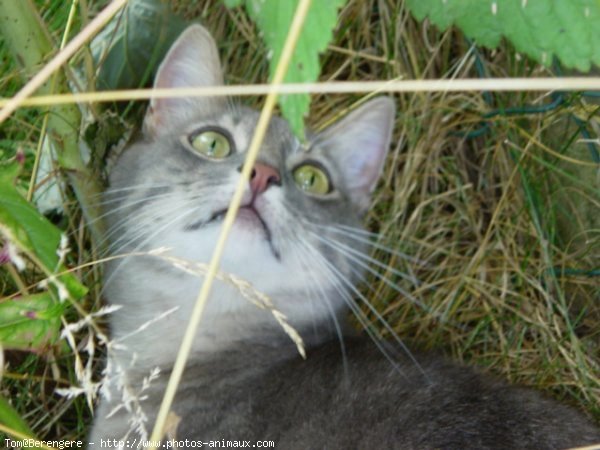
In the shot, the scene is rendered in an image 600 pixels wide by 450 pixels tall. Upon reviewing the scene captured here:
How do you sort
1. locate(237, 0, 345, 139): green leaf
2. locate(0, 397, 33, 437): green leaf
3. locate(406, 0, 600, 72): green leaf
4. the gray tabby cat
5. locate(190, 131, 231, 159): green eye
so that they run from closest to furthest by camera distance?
locate(237, 0, 345, 139): green leaf < locate(406, 0, 600, 72): green leaf < locate(0, 397, 33, 437): green leaf < the gray tabby cat < locate(190, 131, 231, 159): green eye

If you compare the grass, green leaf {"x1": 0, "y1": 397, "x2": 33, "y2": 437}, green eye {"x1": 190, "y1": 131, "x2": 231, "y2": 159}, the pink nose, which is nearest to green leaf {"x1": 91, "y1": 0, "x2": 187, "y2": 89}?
the grass

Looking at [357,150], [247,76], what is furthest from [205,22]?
[357,150]

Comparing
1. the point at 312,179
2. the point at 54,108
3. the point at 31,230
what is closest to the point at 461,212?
the point at 312,179

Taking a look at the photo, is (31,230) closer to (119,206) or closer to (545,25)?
(119,206)

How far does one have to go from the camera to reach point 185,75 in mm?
1939

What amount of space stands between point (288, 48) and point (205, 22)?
1.55 meters

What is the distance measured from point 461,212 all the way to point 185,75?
3.02 ft

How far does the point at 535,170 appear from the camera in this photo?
2256mm

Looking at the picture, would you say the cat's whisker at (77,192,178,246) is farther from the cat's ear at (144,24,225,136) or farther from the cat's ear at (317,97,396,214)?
the cat's ear at (317,97,396,214)

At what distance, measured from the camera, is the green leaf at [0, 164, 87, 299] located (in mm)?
1263

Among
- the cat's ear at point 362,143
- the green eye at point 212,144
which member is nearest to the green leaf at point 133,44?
the green eye at point 212,144

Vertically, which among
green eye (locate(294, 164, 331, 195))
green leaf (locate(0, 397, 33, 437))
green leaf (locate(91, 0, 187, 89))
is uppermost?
green leaf (locate(91, 0, 187, 89))

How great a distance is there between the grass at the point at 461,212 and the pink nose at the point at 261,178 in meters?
0.47

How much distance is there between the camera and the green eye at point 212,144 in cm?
181
